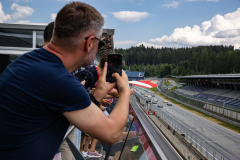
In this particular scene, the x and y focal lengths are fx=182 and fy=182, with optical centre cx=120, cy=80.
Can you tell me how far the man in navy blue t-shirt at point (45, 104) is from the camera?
0.87m

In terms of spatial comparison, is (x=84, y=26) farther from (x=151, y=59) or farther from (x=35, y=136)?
(x=151, y=59)

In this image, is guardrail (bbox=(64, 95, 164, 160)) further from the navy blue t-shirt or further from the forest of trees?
the forest of trees

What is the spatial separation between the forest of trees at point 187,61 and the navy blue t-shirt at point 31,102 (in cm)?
5048

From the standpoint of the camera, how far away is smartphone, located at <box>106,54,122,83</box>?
61.9 inches

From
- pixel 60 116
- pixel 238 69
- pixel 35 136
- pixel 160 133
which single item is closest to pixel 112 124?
pixel 60 116

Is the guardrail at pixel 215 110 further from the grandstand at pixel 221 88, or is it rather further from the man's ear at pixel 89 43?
the man's ear at pixel 89 43

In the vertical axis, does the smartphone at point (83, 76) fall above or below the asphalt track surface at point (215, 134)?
above

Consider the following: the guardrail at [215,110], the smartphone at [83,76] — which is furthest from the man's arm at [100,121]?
the guardrail at [215,110]

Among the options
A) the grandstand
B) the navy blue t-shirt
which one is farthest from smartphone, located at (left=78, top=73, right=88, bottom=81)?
the grandstand

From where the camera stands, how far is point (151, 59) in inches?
5728

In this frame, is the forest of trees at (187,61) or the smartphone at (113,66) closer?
the smartphone at (113,66)

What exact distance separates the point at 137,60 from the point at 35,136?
149m

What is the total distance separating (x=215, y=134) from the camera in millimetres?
27453

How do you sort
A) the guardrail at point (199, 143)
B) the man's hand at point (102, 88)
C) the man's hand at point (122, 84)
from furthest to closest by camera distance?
the guardrail at point (199, 143)
the man's hand at point (102, 88)
the man's hand at point (122, 84)
